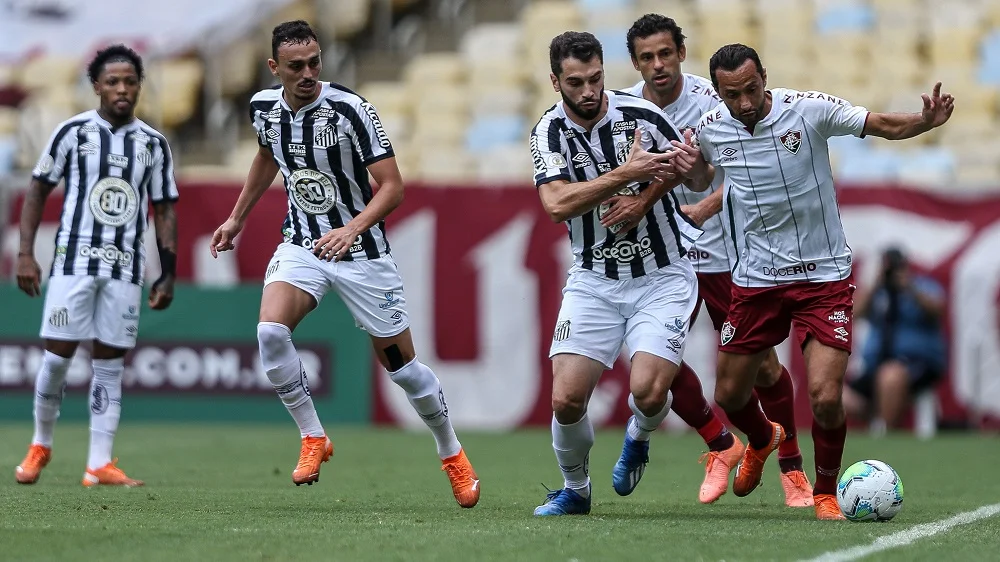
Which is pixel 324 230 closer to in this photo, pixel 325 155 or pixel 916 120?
pixel 325 155

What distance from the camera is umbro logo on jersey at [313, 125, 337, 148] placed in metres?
7.74

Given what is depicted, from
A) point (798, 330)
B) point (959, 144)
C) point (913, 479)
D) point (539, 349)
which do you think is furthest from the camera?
point (959, 144)

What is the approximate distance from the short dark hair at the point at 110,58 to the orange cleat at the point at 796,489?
4.59 meters

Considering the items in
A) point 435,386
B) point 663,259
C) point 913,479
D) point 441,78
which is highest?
point 441,78

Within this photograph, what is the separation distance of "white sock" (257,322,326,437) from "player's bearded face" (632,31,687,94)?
2.43 meters

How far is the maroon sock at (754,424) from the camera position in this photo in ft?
26.5

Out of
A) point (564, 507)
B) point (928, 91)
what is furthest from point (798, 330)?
point (928, 91)

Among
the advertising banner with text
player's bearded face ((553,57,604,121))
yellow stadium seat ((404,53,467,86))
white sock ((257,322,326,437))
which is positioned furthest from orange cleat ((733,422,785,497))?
yellow stadium seat ((404,53,467,86))

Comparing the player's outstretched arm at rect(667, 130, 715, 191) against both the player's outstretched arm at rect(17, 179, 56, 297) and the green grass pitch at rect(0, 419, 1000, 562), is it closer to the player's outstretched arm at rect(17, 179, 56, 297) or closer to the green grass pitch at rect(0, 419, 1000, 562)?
the green grass pitch at rect(0, 419, 1000, 562)

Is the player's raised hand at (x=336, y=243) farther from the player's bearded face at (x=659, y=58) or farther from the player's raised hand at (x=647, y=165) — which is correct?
the player's bearded face at (x=659, y=58)

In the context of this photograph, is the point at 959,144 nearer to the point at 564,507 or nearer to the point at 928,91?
the point at 928,91

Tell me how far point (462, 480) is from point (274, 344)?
122 cm

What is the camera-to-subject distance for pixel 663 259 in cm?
757

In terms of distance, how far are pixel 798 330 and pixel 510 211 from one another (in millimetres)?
7492
